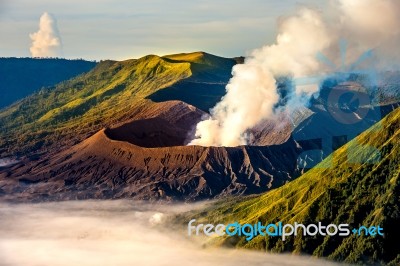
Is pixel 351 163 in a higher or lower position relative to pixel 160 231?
higher

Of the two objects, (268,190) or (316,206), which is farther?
(268,190)

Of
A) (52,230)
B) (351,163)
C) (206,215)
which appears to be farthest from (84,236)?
(351,163)

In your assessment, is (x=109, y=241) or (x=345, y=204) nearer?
(x=345, y=204)

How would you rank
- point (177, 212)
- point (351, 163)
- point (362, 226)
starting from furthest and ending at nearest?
1. point (177, 212)
2. point (351, 163)
3. point (362, 226)

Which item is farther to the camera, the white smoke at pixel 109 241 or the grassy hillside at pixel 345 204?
the white smoke at pixel 109 241

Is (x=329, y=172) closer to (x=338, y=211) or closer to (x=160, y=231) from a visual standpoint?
Result: (x=338, y=211)

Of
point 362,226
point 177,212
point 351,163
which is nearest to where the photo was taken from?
point 362,226

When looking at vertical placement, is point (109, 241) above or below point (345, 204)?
below

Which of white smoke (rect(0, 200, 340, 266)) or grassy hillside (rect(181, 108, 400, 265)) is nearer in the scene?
grassy hillside (rect(181, 108, 400, 265))
